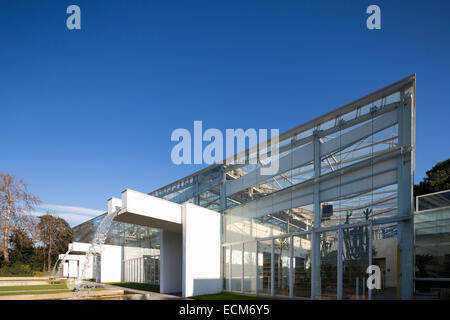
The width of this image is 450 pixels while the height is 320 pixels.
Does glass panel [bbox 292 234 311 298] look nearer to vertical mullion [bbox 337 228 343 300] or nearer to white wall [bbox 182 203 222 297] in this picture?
vertical mullion [bbox 337 228 343 300]

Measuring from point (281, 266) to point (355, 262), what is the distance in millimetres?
4739

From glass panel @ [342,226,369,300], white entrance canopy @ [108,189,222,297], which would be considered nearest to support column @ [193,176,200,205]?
white entrance canopy @ [108,189,222,297]

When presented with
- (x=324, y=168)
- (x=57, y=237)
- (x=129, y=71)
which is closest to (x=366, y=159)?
(x=324, y=168)

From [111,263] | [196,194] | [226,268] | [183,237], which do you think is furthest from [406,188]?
[111,263]

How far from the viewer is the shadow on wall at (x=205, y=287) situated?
19.0 metres

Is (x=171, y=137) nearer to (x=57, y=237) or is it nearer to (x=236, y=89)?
(x=236, y=89)

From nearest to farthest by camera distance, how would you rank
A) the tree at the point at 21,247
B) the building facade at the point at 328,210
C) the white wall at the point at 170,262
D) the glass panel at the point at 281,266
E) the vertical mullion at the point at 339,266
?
the building facade at the point at 328,210
the vertical mullion at the point at 339,266
the glass panel at the point at 281,266
the white wall at the point at 170,262
the tree at the point at 21,247

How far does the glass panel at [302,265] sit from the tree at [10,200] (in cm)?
3571

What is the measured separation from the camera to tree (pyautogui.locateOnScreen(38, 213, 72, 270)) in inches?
2155

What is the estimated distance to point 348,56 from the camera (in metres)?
15.4

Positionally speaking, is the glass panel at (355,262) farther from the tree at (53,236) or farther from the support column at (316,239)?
the tree at (53,236)

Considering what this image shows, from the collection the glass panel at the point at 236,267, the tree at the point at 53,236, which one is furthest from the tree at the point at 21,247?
the glass panel at the point at 236,267

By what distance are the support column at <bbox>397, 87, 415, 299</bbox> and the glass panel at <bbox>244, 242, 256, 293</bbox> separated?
28.1ft
